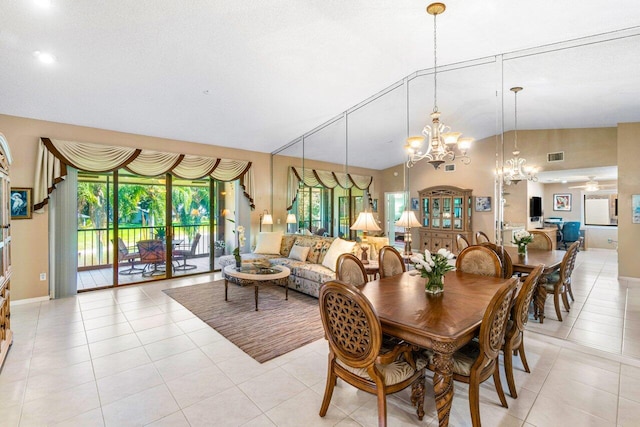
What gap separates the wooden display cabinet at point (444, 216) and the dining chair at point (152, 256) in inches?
196

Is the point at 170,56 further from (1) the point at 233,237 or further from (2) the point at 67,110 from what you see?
(1) the point at 233,237

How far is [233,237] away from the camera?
676 cm

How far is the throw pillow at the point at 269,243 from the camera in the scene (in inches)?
240

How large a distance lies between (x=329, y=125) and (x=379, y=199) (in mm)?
1920

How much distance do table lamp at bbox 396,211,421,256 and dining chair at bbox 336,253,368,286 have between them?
5.13 feet

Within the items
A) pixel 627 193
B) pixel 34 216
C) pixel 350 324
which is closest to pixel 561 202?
pixel 627 193

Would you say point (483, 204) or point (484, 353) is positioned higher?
point (483, 204)

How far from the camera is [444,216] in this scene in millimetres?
3719

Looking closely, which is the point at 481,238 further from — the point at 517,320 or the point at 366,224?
the point at 517,320

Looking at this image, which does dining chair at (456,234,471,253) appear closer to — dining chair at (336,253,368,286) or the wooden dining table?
the wooden dining table

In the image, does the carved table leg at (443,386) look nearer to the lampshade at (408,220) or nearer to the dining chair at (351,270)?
the dining chair at (351,270)

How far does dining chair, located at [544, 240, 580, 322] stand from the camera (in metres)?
2.92

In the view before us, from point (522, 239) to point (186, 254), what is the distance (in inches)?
233

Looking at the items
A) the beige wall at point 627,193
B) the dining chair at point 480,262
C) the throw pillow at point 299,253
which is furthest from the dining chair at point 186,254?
the beige wall at point 627,193
